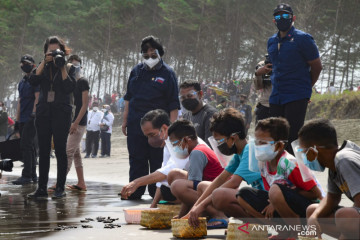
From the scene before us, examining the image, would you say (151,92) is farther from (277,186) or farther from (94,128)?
(94,128)

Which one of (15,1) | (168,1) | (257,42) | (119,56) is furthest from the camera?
(119,56)

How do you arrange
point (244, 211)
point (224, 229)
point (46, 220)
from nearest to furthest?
point (244, 211) → point (224, 229) → point (46, 220)

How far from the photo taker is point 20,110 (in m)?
10.6

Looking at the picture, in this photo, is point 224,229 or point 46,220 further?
point 46,220

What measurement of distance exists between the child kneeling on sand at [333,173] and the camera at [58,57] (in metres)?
4.53

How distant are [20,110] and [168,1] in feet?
106

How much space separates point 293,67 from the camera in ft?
20.8

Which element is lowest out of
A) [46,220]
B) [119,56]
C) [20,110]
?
[46,220]

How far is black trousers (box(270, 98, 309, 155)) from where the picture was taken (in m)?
6.16

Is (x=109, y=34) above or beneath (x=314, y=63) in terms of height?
above

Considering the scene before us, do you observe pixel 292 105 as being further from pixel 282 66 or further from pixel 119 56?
pixel 119 56

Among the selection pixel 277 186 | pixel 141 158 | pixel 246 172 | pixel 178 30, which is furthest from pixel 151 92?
pixel 178 30

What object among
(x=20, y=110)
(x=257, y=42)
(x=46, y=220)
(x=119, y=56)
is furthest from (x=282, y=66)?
(x=119, y=56)

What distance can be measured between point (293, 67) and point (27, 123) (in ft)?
17.4
